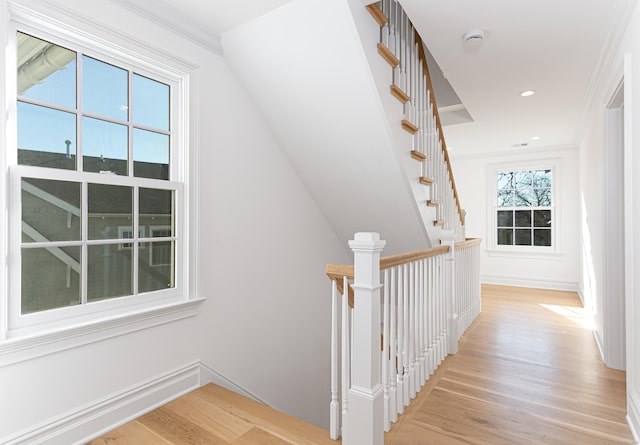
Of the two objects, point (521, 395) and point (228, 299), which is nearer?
point (521, 395)

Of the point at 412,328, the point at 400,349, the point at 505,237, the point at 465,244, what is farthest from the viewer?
the point at 505,237

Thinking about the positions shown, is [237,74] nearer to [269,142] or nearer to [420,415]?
[269,142]

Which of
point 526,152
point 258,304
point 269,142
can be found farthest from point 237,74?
point 526,152

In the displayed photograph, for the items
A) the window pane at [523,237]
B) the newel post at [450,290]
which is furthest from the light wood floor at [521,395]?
the window pane at [523,237]

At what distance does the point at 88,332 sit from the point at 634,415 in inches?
114

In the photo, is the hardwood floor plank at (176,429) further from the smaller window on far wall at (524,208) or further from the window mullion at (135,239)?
the smaller window on far wall at (524,208)

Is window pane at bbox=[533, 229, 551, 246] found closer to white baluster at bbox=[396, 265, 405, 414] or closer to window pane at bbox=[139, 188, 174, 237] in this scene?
white baluster at bbox=[396, 265, 405, 414]

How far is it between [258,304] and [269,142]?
1288 mm

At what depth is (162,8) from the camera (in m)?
2.01

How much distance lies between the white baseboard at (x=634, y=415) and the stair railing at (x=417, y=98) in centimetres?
Result: 173

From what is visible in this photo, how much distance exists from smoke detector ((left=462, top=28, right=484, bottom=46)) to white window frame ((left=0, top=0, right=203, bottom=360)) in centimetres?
187

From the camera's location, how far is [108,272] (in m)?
1.89

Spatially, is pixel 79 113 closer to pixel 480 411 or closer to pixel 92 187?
pixel 92 187

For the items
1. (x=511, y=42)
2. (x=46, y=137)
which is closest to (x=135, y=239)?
(x=46, y=137)
